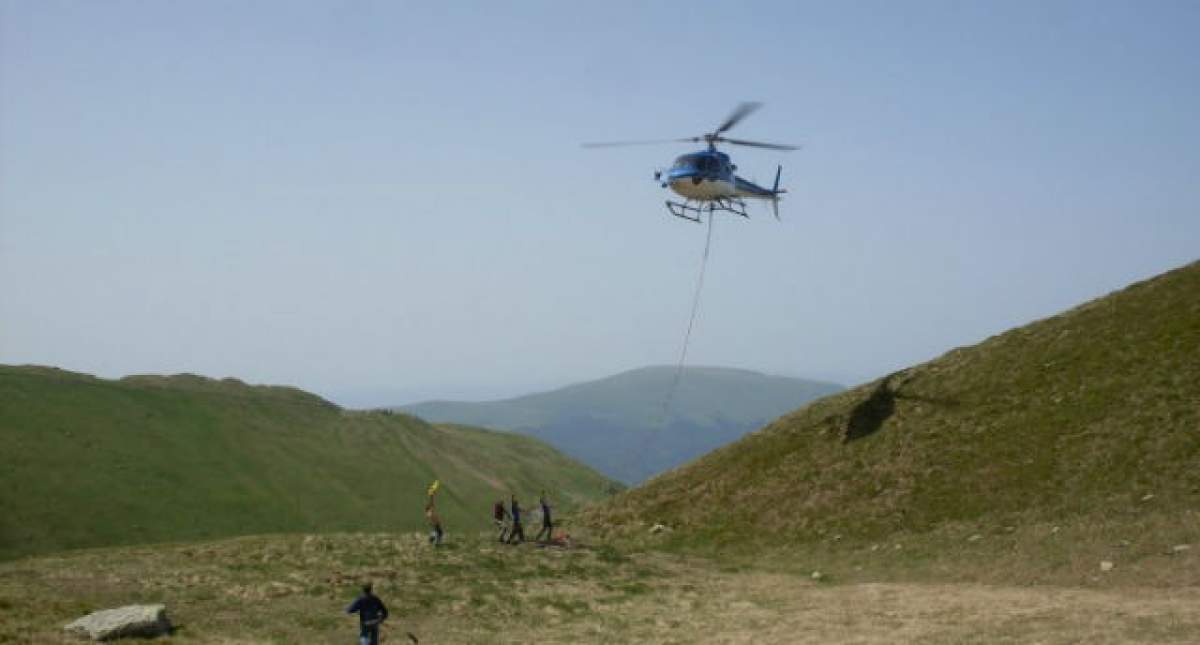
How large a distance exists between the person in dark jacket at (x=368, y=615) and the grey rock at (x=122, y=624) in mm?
7363

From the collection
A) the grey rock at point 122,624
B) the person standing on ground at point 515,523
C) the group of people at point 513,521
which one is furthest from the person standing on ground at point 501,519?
the grey rock at point 122,624

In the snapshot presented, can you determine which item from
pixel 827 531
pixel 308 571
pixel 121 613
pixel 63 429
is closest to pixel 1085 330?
pixel 827 531

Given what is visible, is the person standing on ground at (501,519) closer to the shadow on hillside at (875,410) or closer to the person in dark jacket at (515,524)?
the person in dark jacket at (515,524)

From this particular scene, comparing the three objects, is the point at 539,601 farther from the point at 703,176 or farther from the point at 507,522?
the point at 703,176

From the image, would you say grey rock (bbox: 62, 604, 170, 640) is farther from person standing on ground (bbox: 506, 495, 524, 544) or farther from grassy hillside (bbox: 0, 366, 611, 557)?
grassy hillside (bbox: 0, 366, 611, 557)

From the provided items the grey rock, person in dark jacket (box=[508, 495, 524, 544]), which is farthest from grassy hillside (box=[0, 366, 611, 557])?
the grey rock

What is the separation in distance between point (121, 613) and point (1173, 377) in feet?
152

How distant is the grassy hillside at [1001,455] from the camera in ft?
126

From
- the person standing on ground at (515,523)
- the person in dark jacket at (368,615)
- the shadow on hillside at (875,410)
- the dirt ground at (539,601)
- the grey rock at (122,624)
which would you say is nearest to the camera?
the person in dark jacket at (368,615)

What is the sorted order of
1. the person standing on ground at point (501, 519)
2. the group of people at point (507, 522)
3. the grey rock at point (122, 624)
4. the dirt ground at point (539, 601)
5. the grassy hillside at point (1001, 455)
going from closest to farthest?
the grey rock at point (122, 624) < the dirt ground at point (539, 601) < the grassy hillside at point (1001, 455) < the group of people at point (507, 522) < the person standing on ground at point (501, 519)

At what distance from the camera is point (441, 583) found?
35094 mm

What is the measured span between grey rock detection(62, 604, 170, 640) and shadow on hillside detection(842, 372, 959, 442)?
37564 millimetres

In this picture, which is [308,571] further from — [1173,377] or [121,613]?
[1173,377]

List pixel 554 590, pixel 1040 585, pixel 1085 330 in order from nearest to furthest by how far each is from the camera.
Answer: pixel 1040 585 < pixel 554 590 < pixel 1085 330
